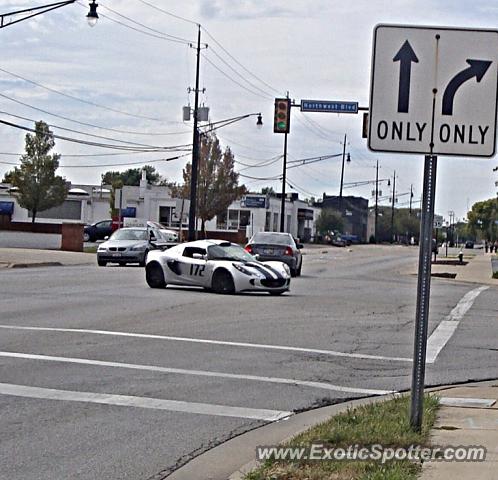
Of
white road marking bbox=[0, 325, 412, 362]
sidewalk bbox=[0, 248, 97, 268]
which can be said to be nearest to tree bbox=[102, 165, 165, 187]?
sidewalk bbox=[0, 248, 97, 268]

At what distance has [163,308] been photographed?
63.5ft

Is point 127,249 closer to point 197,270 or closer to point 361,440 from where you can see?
point 197,270

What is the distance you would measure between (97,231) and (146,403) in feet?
187

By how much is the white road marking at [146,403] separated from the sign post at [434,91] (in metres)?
3.10

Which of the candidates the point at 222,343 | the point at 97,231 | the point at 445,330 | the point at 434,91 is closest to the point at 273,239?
the point at 445,330

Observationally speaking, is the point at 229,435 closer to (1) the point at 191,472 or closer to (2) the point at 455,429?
(1) the point at 191,472

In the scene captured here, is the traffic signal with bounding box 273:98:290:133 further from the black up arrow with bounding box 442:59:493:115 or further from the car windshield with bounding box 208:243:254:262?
the black up arrow with bounding box 442:59:493:115

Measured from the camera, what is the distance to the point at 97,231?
66312 millimetres

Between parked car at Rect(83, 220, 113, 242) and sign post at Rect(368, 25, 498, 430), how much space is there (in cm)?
5940

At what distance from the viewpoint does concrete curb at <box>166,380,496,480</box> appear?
7.61 metres

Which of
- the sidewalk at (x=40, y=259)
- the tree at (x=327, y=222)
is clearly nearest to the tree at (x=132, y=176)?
the tree at (x=327, y=222)

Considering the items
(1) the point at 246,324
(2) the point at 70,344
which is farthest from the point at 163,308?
(2) the point at 70,344

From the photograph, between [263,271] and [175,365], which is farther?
[263,271]

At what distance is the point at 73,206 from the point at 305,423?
295 ft
